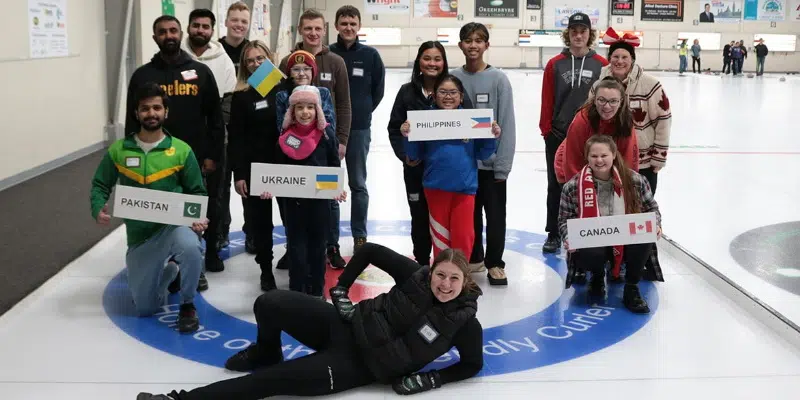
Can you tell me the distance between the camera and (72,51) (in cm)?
905

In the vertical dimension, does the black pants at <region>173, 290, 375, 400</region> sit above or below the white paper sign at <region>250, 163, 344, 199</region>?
below

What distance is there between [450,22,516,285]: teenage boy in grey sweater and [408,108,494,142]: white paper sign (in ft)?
1.01

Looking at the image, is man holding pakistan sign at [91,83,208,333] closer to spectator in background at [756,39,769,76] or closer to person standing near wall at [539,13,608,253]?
person standing near wall at [539,13,608,253]

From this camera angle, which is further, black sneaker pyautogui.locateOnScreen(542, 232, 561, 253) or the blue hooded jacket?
black sneaker pyautogui.locateOnScreen(542, 232, 561, 253)

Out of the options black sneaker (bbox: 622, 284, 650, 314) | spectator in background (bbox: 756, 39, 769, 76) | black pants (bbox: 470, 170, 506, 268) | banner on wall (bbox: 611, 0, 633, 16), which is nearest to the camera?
black sneaker (bbox: 622, 284, 650, 314)

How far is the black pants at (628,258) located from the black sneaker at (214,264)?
2178mm

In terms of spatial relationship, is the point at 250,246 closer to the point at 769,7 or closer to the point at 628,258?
the point at 628,258

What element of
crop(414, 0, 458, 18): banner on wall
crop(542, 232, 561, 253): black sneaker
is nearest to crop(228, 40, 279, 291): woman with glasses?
crop(542, 232, 561, 253): black sneaker

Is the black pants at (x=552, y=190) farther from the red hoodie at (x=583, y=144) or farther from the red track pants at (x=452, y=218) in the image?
the red track pants at (x=452, y=218)

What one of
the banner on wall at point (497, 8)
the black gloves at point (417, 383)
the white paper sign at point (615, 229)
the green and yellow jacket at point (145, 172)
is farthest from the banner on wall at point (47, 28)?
the banner on wall at point (497, 8)

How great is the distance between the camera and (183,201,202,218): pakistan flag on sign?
3877 mm

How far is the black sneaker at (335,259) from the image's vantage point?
16.4 feet

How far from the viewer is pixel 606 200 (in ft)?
13.9

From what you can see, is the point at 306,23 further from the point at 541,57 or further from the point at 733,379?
the point at 541,57
